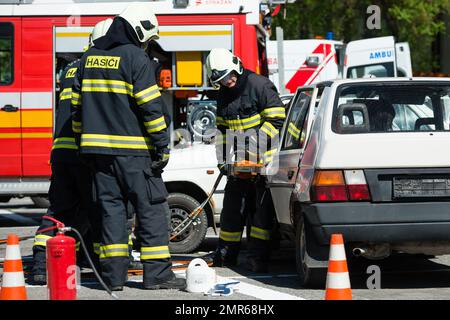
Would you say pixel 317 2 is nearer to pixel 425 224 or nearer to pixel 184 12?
pixel 184 12

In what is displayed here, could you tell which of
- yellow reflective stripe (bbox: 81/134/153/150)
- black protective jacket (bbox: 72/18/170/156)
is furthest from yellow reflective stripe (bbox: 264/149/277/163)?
yellow reflective stripe (bbox: 81/134/153/150)

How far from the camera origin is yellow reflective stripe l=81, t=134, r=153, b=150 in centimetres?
794

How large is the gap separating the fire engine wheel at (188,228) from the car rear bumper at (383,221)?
300 cm

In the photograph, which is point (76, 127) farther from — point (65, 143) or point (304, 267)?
point (304, 267)

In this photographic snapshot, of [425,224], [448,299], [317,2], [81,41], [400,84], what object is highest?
[317,2]

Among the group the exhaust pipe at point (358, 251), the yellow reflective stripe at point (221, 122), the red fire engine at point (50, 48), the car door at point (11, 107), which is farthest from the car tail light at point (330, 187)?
the car door at point (11, 107)

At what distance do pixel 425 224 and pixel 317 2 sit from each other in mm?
18841

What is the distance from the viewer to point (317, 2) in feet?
84.9

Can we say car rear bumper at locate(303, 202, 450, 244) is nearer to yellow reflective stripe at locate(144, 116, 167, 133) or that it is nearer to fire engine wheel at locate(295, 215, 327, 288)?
fire engine wheel at locate(295, 215, 327, 288)

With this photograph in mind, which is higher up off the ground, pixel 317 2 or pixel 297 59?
pixel 317 2
